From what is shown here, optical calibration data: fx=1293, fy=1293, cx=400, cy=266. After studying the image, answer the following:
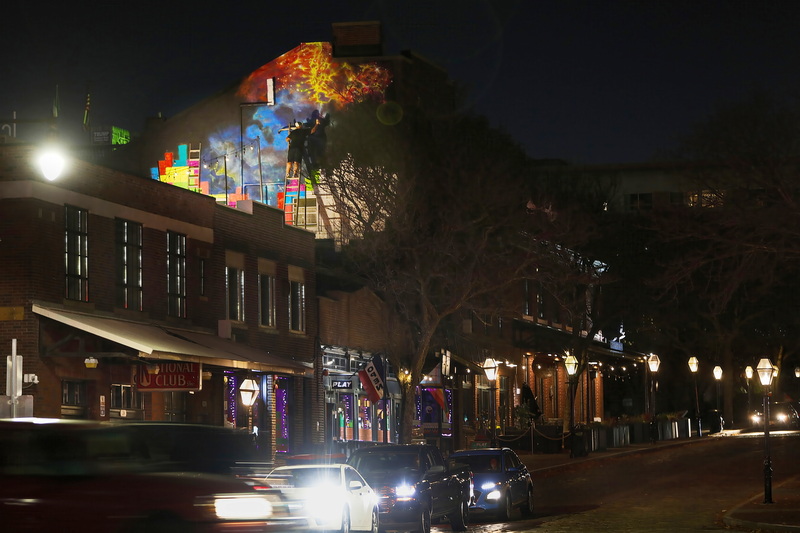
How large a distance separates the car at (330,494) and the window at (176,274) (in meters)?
14.3

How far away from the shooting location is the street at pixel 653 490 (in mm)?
24375

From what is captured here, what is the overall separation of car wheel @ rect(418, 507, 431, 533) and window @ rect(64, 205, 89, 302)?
11.1 metres

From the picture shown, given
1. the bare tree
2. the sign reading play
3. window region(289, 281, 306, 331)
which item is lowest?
the sign reading play

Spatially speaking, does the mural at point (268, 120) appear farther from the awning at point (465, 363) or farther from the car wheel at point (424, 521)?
the car wheel at point (424, 521)

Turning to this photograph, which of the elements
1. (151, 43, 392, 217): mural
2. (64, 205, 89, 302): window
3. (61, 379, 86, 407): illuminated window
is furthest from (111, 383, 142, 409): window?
(151, 43, 392, 217): mural

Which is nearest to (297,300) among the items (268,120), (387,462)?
(268,120)

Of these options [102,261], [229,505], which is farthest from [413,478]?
[102,261]

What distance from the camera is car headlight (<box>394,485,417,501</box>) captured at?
21.9 m

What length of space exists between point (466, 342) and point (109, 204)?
23.2 meters

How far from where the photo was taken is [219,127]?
50.5 meters

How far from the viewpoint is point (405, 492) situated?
22000 mm

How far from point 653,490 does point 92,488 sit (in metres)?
22.1

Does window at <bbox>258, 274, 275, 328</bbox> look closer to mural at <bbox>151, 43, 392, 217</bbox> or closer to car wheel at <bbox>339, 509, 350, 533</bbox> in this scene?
mural at <bbox>151, 43, 392, 217</bbox>

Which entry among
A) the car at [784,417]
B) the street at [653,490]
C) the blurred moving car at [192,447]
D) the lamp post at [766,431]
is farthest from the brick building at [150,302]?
the car at [784,417]
